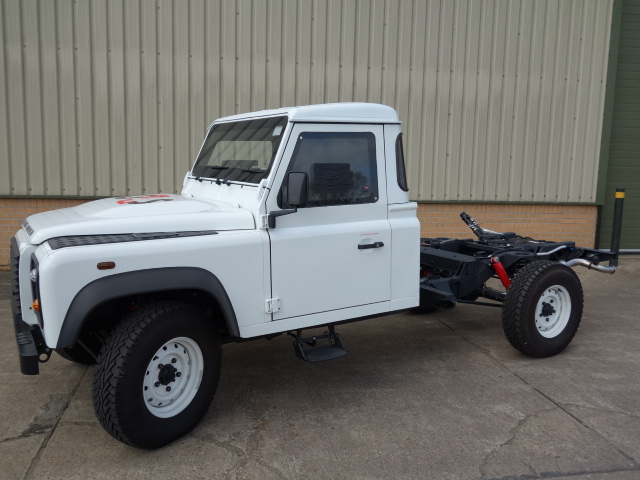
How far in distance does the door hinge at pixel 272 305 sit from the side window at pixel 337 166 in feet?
2.19

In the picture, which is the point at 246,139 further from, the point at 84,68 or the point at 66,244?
the point at 84,68

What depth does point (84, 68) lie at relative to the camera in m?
8.66

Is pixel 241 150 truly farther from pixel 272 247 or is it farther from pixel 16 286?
pixel 16 286

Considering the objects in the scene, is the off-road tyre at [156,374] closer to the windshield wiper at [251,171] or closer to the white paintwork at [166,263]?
the white paintwork at [166,263]

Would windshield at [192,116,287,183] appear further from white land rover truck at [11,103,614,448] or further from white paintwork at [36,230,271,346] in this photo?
white paintwork at [36,230,271,346]

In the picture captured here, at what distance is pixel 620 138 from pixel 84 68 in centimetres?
908

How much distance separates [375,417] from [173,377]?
152 centimetres

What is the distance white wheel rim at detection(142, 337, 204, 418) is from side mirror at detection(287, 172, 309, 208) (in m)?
1.17

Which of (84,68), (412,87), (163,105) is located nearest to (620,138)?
(412,87)

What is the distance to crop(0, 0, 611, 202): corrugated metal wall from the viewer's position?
28.2ft

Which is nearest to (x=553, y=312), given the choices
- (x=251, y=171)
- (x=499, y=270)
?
(x=499, y=270)

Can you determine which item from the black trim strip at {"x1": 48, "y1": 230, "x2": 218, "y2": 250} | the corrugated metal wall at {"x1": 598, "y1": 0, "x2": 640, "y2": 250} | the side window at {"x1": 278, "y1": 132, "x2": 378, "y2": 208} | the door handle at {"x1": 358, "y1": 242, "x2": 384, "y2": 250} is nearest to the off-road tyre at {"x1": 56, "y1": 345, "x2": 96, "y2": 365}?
the black trim strip at {"x1": 48, "y1": 230, "x2": 218, "y2": 250}

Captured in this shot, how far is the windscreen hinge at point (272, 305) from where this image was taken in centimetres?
417

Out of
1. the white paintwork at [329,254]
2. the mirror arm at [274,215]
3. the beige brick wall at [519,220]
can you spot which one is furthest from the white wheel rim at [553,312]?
the beige brick wall at [519,220]
